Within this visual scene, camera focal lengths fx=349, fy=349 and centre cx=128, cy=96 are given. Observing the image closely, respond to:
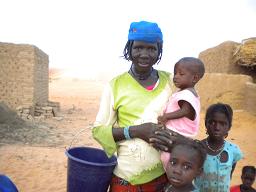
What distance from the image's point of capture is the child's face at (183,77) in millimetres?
2205

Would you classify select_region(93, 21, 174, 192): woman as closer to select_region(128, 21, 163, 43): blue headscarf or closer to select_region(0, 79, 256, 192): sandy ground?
select_region(128, 21, 163, 43): blue headscarf

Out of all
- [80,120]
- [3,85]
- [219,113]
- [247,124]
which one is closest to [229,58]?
[247,124]

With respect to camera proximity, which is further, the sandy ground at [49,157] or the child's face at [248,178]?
the sandy ground at [49,157]

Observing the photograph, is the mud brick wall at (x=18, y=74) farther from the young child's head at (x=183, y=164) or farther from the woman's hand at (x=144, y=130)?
the young child's head at (x=183, y=164)

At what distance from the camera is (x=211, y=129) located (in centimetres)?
230

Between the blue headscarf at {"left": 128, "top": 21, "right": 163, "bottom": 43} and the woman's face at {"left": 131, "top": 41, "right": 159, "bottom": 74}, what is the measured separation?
0.10 feet

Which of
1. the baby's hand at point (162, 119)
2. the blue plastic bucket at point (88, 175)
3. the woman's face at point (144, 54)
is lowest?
the blue plastic bucket at point (88, 175)

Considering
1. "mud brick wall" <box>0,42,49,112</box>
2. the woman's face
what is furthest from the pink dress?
"mud brick wall" <box>0,42,49,112</box>

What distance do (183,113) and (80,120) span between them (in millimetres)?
11870

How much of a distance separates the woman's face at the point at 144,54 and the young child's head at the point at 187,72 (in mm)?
264

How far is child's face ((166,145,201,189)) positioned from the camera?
1.92 meters

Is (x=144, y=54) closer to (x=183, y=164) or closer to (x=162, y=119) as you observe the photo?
(x=162, y=119)

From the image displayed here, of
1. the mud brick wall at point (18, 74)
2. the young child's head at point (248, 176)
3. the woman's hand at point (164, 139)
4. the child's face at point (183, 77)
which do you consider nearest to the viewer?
the woman's hand at point (164, 139)

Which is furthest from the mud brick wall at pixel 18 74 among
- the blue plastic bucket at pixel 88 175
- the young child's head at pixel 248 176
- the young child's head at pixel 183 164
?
the young child's head at pixel 183 164
